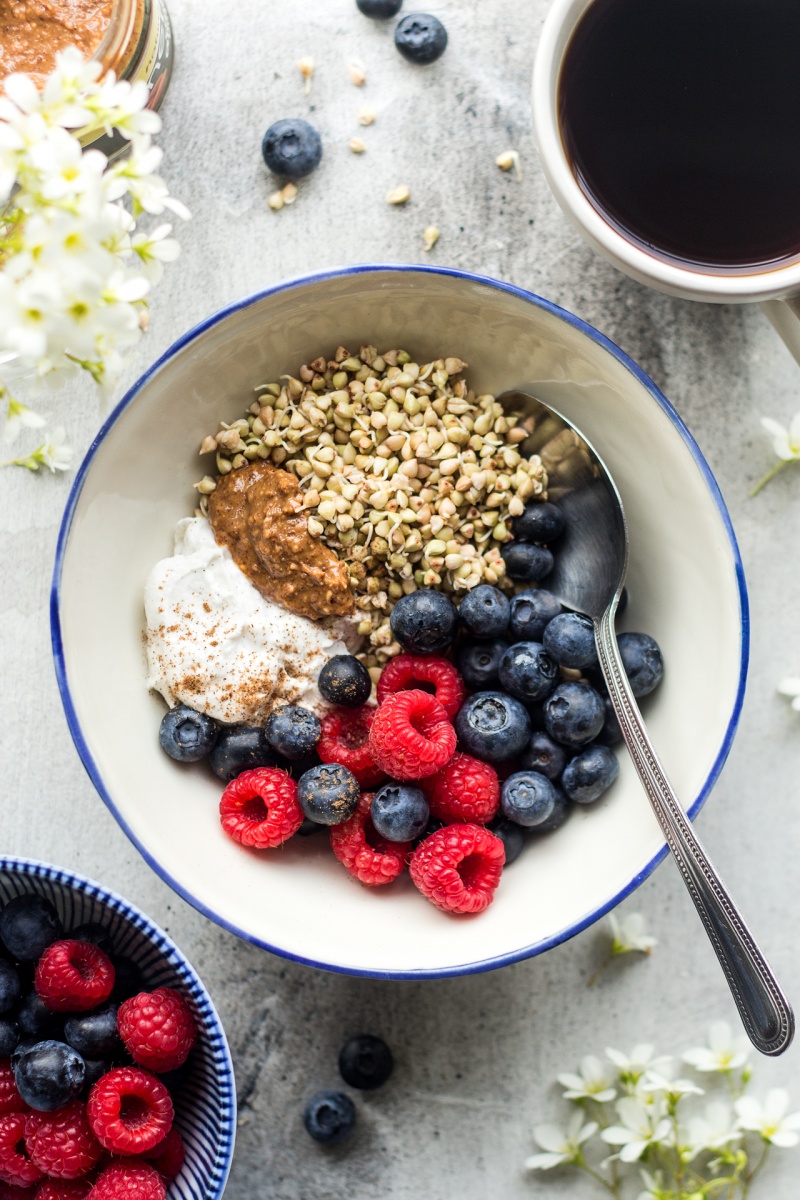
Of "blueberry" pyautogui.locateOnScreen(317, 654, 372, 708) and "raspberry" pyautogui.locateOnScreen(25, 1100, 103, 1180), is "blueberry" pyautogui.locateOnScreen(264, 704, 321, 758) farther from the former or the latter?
"raspberry" pyautogui.locateOnScreen(25, 1100, 103, 1180)

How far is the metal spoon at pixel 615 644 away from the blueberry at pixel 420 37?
498mm

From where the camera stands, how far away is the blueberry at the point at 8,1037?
3.86 ft

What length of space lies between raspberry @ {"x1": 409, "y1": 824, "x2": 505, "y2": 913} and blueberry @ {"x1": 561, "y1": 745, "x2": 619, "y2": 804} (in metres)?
0.12

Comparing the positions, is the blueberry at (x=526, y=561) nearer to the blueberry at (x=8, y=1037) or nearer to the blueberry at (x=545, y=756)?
the blueberry at (x=545, y=756)

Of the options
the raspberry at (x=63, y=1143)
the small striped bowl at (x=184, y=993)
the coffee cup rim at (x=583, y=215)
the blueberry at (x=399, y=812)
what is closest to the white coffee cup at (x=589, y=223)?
the coffee cup rim at (x=583, y=215)

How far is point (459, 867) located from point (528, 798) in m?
0.12

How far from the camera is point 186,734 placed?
1224 millimetres

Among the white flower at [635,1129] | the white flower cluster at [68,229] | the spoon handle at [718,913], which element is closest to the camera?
the white flower cluster at [68,229]

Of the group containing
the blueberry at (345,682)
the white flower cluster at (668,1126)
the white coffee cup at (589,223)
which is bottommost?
the white flower cluster at (668,1126)

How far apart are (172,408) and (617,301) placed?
628 mm

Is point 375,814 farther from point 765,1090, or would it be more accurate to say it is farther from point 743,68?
point 743,68

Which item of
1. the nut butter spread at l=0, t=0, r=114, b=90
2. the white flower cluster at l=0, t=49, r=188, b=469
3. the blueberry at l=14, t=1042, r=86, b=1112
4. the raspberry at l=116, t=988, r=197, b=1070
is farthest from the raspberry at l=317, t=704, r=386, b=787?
the nut butter spread at l=0, t=0, r=114, b=90

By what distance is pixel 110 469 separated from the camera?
1186mm

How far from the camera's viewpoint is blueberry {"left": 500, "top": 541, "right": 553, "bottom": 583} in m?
1.25
